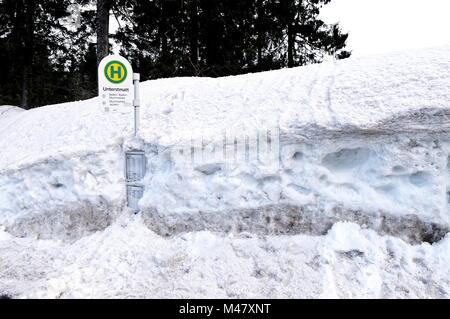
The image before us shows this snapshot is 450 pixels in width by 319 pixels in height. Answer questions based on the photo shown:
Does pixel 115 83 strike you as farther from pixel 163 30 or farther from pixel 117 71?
pixel 163 30

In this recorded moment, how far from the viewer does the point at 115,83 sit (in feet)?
16.7

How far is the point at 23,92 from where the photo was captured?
50.4 ft

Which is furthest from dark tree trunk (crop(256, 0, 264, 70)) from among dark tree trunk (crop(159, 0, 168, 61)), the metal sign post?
the metal sign post

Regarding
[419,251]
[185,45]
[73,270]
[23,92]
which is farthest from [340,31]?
[73,270]

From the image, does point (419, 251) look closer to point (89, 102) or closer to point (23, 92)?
point (89, 102)

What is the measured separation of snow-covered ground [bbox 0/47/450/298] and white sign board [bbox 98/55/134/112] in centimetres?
57

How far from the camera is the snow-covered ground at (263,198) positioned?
3.71 meters

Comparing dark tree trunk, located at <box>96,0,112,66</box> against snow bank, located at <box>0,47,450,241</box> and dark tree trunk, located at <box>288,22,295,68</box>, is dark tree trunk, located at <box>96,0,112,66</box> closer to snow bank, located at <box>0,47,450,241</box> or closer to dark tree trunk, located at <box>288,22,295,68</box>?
snow bank, located at <box>0,47,450,241</box>

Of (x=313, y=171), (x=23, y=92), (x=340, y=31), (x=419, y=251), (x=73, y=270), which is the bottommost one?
(x=73, y=270)

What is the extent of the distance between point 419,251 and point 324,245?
981 millimetres

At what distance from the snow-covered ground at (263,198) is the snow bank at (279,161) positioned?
0.02 m

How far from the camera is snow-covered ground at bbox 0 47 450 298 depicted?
371 centimetres

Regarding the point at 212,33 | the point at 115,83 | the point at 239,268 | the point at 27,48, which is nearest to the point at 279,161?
the point at 239,268

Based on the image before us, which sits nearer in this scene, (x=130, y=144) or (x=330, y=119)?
(x=330, y=119)
